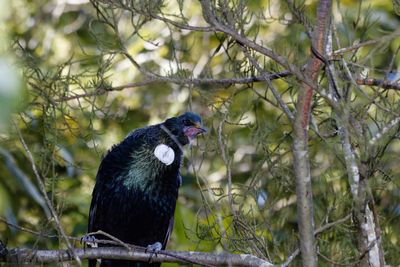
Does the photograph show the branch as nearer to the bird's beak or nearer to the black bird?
the black bird

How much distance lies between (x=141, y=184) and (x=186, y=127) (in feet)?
1.31

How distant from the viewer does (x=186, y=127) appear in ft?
14.4

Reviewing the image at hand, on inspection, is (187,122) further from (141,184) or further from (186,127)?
(141,184)

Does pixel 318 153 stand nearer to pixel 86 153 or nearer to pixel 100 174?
pixel 86 153

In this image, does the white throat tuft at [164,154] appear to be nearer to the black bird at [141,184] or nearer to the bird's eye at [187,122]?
the black bird at [141,184]

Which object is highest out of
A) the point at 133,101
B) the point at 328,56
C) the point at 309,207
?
the point at 133,101

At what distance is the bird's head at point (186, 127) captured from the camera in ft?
14.3

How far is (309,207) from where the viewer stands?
2.42 metres

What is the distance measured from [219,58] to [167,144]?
2.26 metres

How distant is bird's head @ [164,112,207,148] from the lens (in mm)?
4352

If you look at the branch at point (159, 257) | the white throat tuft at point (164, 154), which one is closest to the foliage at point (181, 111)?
the branch at point (159, 257)

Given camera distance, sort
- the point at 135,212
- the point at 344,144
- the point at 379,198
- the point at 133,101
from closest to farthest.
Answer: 1. the point at 344,144
2. the point at 135,212
3. the point at 379,198
4. the point at 133,101

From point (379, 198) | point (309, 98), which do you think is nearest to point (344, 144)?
point (309, 98)

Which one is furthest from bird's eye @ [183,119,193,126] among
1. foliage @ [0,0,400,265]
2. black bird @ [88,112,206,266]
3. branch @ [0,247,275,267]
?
branch @ [0,247,275,267]
